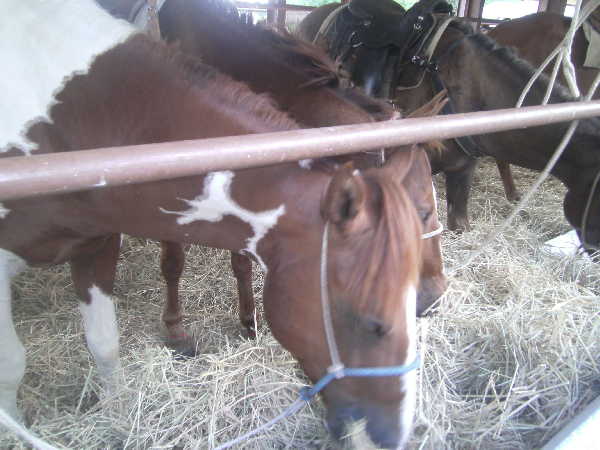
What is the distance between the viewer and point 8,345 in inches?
49.5

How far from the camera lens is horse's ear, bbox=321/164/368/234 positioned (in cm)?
72

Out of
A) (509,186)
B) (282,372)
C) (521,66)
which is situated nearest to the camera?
(282,372)

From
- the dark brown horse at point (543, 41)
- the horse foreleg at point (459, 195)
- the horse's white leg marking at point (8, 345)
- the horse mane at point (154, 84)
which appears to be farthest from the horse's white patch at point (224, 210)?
the dark brown horse at point (543, 41)

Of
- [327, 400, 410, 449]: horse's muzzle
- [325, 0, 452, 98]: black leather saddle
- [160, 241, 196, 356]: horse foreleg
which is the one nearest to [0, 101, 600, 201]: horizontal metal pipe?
[327, 400, 410, 449]: horse's muzzle

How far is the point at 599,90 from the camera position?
2902 mm

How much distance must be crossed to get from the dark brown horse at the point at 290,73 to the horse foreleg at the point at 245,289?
30.7 inches

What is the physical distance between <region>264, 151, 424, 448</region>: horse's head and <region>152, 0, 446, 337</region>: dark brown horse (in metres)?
0.30

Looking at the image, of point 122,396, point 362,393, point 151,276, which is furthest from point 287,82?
point 151,276

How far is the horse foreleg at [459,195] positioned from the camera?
2.77 m

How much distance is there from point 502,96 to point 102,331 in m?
2.27

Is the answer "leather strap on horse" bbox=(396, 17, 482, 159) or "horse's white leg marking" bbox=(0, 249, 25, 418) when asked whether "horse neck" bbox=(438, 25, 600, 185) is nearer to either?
"leather strap on horse" bbox=(396, 17, 482, 159)

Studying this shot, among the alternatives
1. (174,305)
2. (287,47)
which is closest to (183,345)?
(174,305)

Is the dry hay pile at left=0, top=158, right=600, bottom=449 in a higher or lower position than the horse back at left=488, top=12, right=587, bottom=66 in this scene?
lower

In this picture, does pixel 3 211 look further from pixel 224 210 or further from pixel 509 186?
pixel 509 186
